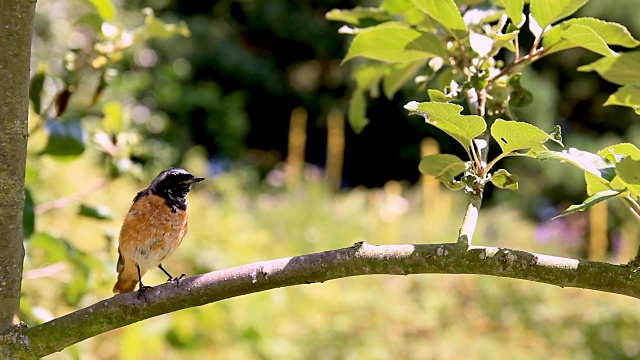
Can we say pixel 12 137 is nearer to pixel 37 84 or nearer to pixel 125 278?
pixel 37 84

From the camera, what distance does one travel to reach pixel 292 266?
3.25 ft

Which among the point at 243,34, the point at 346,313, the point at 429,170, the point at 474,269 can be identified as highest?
the point at 243,34

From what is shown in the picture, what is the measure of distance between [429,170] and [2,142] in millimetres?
597

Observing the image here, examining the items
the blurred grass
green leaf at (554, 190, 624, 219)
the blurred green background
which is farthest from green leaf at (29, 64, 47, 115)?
the blurred grass

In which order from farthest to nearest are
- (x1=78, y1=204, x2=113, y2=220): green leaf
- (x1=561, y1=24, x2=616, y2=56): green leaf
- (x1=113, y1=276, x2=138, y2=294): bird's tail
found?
(x1=113, y1=276, x2=138, y2=294): bird's tail → (x1=78, y1=204, x2=113, y2=220): green leaf → (x1=561, y1=24, x2=616, y2=56): green leaf

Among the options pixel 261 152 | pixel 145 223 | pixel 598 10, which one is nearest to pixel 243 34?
pixel 261 152

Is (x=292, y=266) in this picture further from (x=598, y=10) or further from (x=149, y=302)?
(x=598, y=10)

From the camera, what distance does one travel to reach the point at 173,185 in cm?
215

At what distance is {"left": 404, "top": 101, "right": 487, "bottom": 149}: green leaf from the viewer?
38.8 inches

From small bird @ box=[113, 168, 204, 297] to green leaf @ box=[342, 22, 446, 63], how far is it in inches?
31.5

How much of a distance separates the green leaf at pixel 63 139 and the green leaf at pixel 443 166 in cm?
93

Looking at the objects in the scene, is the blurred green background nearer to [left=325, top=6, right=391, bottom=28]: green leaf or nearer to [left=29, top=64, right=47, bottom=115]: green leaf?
[left=29, top=64, right=47, bottom=115]: green leaf

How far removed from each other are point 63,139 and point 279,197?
657 centimetres

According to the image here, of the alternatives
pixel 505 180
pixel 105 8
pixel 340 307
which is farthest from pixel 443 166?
pixel 340 307
